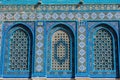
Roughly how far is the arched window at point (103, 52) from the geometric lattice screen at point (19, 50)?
11.0 ft

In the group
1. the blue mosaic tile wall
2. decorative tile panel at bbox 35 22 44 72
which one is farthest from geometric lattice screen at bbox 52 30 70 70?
decorative tile panel at bbox 35 22 44 72

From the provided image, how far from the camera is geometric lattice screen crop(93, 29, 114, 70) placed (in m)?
16.7

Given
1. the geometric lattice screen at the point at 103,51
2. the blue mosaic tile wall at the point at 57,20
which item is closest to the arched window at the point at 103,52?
the geometric lattice screen at the point at 103,51

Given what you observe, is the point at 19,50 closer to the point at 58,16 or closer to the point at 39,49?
the point at 39,49

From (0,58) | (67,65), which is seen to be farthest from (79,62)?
(0,58)

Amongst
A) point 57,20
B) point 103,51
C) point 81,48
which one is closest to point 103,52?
point 103,51

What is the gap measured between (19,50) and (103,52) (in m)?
4.31

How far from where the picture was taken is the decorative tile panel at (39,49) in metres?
16.7

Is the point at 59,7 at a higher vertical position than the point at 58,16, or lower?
higher

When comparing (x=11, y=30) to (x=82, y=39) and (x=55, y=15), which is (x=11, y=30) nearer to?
(x=55, y=15)

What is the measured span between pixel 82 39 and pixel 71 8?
1.75 metres

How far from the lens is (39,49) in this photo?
55.3 ft

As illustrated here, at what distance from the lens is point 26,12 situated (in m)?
17.3

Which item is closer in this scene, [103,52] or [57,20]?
[103,52]
